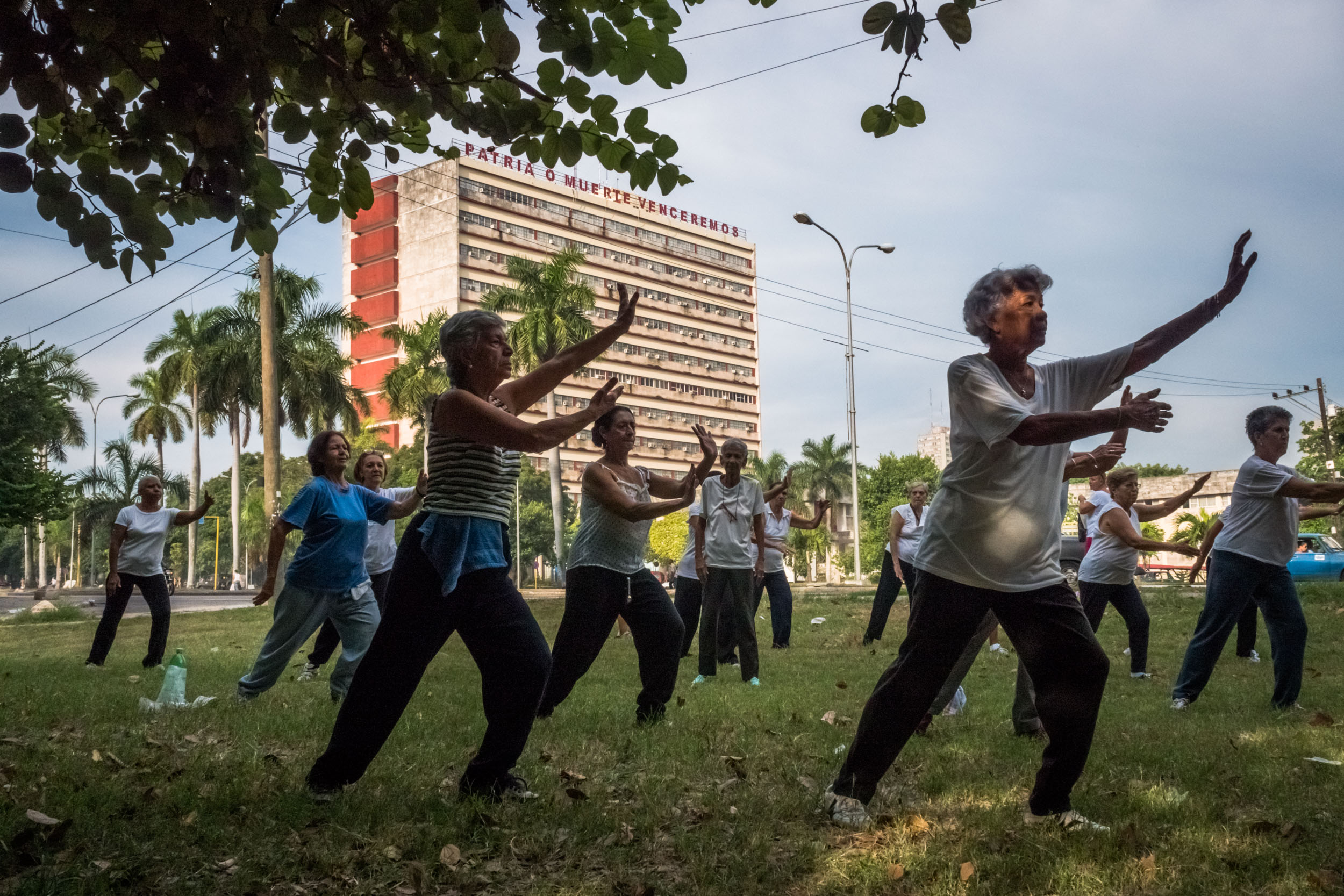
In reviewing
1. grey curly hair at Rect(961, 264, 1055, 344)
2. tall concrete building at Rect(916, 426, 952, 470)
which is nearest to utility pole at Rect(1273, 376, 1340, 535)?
grey curly hair at Rect(961, 264, 1055, 344)

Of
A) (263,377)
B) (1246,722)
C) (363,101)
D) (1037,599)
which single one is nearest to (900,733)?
(1037,599)

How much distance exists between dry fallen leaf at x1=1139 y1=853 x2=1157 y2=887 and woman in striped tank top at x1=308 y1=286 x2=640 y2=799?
7.48ft

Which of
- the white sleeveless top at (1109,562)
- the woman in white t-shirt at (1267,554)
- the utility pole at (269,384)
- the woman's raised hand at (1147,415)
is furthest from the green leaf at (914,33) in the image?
the utility pole at (269,384)

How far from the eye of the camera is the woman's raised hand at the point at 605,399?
15.0 ft

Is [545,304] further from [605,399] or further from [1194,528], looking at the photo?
[605,399]

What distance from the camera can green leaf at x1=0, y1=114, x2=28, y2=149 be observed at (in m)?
3.45

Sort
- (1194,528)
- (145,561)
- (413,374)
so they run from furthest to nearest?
A: (413,374) → (1194,528) → (145,561)

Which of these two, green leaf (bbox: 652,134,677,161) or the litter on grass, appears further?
the litter on grass

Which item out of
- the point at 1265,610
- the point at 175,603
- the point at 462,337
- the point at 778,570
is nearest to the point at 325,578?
the point at 462,337

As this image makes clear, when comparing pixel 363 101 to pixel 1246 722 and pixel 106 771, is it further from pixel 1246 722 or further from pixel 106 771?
pixel 1246 722

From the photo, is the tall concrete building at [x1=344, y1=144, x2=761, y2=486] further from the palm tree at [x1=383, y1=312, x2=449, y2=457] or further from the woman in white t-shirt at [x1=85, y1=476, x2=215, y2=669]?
the woman in white t-shirt at [x1=85, y1=476, x2=215, y2=669]

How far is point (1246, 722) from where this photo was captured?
6.94 meters

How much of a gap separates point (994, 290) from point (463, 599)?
7.99ft

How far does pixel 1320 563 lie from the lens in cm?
2884
